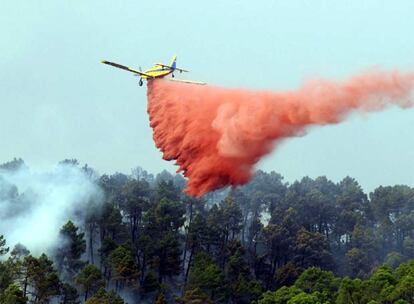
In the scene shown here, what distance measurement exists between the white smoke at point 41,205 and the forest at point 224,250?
3.30 ft

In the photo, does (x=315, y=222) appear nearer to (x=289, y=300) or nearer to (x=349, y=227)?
(x=349, y=227)

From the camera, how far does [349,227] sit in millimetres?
148000

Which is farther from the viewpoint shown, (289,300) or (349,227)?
(349,227)

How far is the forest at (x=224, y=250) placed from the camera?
85875 mm

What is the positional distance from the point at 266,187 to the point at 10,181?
5897 cm

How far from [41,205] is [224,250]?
34207 mm

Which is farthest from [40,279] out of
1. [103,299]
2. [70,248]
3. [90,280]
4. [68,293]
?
[70,248]

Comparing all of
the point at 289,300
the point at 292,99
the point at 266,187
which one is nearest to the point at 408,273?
the point at 289,300

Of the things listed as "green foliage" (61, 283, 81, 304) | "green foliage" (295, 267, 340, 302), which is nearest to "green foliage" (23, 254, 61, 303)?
"green foliage" (61, 283, 81, 304)

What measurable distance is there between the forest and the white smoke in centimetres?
100

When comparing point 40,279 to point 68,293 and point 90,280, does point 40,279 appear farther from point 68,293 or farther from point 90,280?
point 90,280

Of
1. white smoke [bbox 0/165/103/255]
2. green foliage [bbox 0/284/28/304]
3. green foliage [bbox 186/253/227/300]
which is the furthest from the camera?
white smoke [bbox 0/165/103/255]

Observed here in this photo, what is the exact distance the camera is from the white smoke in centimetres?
11575

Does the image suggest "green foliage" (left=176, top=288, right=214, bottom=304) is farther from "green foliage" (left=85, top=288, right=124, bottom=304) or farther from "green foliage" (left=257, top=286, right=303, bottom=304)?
"green foliage" (left=85, top=288, right=124, bottom=304)
